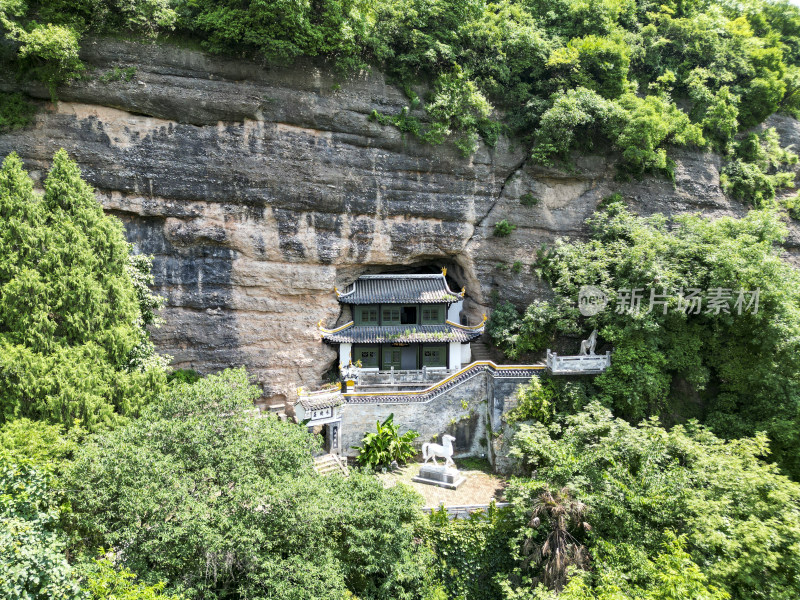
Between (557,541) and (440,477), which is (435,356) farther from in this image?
(557,541)

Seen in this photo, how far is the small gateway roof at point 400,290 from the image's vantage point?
21953 millimetres

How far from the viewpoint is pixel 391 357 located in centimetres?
2245

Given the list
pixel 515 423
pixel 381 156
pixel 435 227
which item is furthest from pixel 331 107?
pixel 515 423

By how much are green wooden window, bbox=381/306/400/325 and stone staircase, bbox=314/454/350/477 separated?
6.71m

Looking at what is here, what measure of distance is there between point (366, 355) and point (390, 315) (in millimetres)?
2248

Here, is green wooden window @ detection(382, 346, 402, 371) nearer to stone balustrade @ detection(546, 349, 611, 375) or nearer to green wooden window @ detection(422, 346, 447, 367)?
green wooden window @ detection(422, 346, 447, 367)

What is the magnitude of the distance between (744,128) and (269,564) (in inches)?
1215

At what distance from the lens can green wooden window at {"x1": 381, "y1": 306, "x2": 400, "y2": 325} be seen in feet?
74.0

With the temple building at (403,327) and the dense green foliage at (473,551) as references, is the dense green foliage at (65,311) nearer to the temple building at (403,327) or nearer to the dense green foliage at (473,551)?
the temple building at (403,327)

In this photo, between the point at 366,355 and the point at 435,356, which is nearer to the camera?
the point at 366,355

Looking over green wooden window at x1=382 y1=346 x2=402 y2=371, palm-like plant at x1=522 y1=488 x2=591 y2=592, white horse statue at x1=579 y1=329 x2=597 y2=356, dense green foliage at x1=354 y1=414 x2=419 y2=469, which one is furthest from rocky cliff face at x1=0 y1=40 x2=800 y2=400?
palm-like plant at x1=522 y1=488 x2=591 y2=592

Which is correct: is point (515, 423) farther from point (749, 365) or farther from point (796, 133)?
point (796, 133)

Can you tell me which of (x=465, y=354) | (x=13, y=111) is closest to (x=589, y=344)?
(x=465, y=354)

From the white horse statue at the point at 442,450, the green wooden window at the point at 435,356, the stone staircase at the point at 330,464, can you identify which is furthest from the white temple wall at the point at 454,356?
the stone staircase at the point at 330,464
